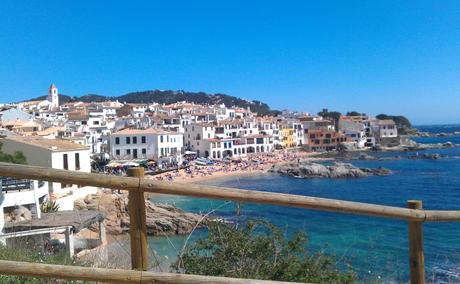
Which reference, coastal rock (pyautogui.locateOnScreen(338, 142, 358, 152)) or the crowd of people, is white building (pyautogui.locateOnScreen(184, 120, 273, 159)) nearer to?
the crowd of people

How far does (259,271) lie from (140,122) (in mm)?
71242

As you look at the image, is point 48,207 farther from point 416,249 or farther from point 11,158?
point 416,249

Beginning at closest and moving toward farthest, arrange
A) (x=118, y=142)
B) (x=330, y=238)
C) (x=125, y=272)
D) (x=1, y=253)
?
1. (x=125, y=272)
2. (x=1, y=253)
3. (x=330, y=238)
4. (x=118, y=142)

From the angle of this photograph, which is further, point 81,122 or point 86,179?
point 81,122

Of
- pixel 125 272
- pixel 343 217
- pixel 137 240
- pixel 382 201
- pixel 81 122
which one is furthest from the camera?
pixel 81 122

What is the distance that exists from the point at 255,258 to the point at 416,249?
158 centimetres

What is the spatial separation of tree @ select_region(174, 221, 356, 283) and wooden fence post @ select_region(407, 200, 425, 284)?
4.07 ft

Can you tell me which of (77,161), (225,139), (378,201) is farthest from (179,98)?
(77,161)

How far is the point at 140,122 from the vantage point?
73812 mm

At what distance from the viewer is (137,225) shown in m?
2.53

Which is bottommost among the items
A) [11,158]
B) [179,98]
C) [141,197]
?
[11,158]

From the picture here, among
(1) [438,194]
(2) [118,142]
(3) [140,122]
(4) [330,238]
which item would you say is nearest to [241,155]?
(3) [140,122]

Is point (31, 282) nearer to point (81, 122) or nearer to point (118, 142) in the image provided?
point (118, 142)

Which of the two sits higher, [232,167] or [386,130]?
[386,130]
